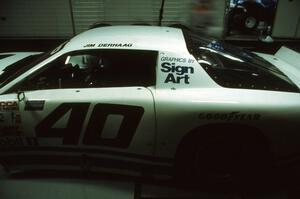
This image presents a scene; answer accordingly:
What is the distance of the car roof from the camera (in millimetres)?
2943

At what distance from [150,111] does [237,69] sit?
3.00 feet

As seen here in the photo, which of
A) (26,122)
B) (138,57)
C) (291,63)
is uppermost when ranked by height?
(138,57)

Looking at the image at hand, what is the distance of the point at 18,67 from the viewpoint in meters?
3.48

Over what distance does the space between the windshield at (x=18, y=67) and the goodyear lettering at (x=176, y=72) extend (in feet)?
3.50

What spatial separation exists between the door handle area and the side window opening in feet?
0.54

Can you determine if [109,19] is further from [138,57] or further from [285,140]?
[285,140]

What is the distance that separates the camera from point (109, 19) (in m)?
8.86

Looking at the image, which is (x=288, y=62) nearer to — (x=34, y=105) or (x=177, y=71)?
(x=177, y=71)

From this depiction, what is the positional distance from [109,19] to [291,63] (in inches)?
243

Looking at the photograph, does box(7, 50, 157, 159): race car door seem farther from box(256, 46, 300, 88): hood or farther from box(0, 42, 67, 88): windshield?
box(256, 46, 300, 88): hood

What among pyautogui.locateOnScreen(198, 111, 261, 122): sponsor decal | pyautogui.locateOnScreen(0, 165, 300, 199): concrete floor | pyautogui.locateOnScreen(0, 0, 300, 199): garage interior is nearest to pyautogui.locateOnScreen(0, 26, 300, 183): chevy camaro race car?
pyautogui.locateOnScreen(198, 111, 261, 122): sponsor decal

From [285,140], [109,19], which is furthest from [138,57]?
[109,19]

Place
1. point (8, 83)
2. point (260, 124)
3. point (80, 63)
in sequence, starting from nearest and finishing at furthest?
point (260, 124), point (8, 83), point (80, 63)

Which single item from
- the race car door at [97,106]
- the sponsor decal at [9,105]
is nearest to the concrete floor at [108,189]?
the race car door at [97,106]
